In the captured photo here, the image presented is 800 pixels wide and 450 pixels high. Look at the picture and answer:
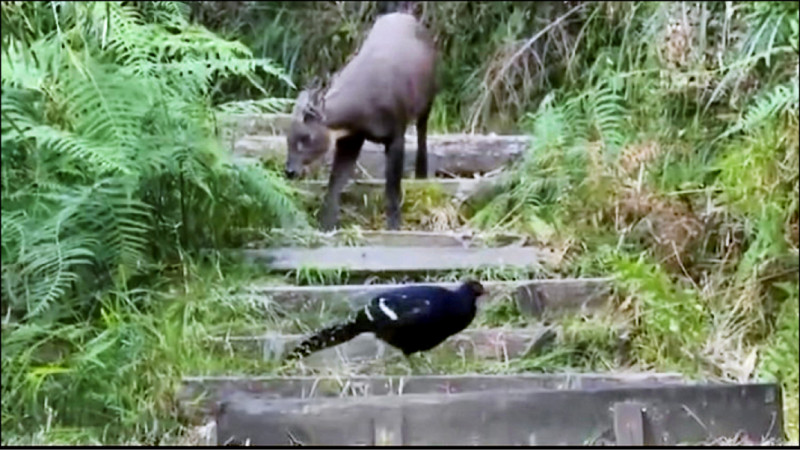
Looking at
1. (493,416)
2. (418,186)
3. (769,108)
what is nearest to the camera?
(493,416)

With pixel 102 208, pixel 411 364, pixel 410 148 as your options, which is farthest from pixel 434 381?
pixel 102 208

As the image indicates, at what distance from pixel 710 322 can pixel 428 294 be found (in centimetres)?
31

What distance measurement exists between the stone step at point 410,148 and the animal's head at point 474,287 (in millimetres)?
Answer: 130

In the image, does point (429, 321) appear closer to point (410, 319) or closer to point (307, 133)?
point (410, 319)

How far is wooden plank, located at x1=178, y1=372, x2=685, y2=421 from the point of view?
4.38ft

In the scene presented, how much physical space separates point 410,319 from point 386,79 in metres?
0.24

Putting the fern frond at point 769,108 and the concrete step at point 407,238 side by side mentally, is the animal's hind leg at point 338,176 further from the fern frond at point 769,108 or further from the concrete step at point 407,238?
the fern frond at point 769,108

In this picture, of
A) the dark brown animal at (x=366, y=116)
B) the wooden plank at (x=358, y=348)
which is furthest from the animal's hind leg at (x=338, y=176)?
the wooden plank at (x=358, y=348)

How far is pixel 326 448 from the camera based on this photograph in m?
1.30

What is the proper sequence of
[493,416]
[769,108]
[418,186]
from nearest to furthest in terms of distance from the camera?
[493,416]
[418,186]
[769,108]

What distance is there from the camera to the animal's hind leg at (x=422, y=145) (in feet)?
4.61

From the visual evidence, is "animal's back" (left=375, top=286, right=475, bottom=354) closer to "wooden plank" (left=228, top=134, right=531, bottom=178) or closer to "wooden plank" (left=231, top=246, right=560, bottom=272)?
"wooden plank" (left=231, top=246, right=560, bottom=272)

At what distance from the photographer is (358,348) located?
A: 4.44ft

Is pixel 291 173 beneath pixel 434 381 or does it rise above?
above
